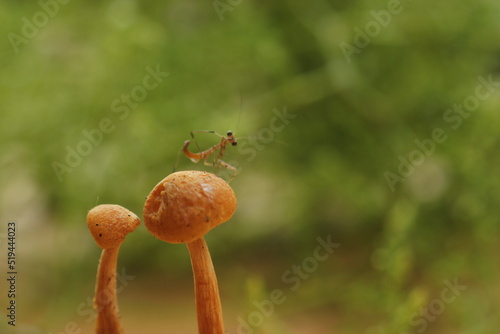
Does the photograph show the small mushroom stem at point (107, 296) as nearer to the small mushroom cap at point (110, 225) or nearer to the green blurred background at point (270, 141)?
the small mushroom cap at point (110, 225)

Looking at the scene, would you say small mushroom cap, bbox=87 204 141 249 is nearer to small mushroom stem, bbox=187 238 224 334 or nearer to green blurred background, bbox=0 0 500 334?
small mushroom stem, bbox=187 238 224 334

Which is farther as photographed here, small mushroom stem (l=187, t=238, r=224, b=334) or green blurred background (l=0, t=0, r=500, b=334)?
green blurred background (l=0, t=0, r=500, b=334)

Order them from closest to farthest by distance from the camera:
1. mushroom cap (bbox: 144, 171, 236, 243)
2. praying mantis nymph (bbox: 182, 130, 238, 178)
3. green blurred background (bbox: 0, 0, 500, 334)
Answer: mushroom cap (bbox: 144, 171, 236, 243)
praying mantis nymph (bbox: 182, 130, 238, 178)
green blurred background (bbox: 0, 0, 500, 334)

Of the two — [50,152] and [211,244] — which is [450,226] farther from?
[50,152]

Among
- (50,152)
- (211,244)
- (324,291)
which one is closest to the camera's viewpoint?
(324,291)

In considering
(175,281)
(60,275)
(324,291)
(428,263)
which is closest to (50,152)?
(60,275)

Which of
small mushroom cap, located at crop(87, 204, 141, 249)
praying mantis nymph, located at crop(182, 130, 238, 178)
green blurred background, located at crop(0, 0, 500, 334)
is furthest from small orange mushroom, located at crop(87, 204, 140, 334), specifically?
green blurred background, located at crop(0, 0, 500, 334)
